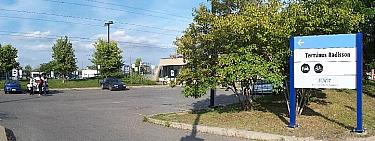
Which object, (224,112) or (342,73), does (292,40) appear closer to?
(342,73)

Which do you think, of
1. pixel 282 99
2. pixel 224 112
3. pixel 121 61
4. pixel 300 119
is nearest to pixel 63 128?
pixel 224 112

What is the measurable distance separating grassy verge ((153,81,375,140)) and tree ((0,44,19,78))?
45169 millimetres

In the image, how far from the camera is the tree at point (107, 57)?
179 ft

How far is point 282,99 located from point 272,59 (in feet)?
20.1

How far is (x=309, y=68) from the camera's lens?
12.0 m

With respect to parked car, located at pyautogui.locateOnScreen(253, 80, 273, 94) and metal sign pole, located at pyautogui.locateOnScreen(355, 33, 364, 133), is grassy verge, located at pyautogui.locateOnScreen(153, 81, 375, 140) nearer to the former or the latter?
metal sign pole, located at pyautogui.locateOnScreen(355, 33, 364, 133)

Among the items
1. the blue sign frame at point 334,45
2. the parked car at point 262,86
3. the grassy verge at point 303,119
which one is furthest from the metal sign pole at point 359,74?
the parked car at point 262,86

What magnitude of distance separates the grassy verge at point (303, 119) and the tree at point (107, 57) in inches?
1523

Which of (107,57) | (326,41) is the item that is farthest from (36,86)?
(326,41)

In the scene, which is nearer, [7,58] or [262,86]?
[262,86]

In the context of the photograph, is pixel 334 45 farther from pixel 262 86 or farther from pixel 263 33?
pixel 262 86

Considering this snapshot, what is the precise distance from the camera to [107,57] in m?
54.8

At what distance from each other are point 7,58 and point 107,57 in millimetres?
12719

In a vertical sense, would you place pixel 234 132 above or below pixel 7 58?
below
